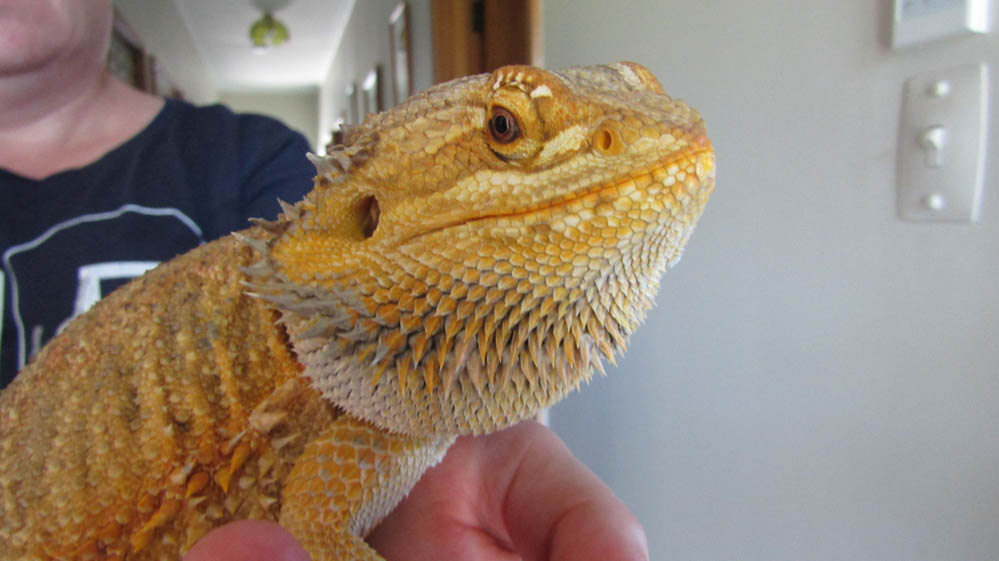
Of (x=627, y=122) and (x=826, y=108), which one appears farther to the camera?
(x=826, y=108)

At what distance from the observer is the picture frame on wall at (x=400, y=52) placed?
2.66 meters

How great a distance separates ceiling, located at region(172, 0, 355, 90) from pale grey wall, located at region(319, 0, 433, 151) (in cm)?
19

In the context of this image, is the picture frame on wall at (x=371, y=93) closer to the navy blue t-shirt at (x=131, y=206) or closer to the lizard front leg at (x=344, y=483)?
the navy blue t-shirt at (x=131, y=206)

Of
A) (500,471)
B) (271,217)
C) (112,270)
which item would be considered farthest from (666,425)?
(112,270)

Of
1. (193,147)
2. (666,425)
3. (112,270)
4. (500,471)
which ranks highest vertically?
(193,147)

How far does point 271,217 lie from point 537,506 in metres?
0.73

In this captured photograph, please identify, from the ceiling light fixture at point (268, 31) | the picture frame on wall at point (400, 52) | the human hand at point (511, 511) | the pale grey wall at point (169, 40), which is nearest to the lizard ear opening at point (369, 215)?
the human hand at point (511, 511)

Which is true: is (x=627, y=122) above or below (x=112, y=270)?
above

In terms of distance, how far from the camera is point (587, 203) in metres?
0.43

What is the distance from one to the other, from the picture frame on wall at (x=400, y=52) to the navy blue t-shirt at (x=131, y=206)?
1.47 m

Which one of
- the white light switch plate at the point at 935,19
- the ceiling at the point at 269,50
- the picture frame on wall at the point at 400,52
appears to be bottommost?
the white light switch plate at the point at 935,19

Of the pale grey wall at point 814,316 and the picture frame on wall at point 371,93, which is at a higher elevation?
the picture frame on wall at point 371,93

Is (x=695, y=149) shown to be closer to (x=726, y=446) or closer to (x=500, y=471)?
(x=500, y=471)

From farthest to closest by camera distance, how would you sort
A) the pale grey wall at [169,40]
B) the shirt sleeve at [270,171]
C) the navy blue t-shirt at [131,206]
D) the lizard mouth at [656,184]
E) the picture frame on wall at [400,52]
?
the pale grey wall at [169,40], the picture frame on wall at [400,52], the shirt sleeve at [270,171], the navy blue t-shirt at [131,206], the lizard mouth at [656,184]
